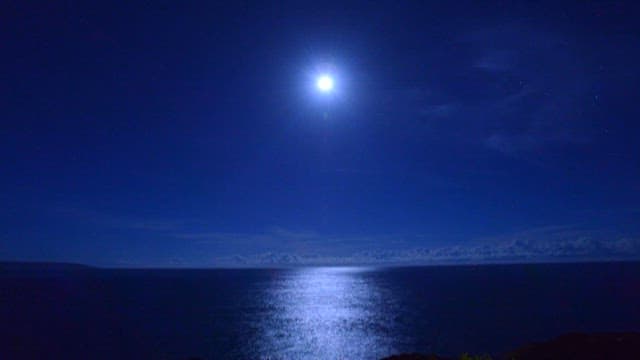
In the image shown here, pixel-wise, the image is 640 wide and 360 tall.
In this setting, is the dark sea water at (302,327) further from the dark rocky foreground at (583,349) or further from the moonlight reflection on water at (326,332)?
the dark rocky foreground at (583,349)

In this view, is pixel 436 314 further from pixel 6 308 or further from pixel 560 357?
pixel 6 308

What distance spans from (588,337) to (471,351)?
4459 centimetres

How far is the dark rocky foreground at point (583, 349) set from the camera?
36281mm

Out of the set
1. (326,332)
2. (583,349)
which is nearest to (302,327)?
(326,332)

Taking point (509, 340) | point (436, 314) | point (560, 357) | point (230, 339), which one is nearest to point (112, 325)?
point (230, 339)

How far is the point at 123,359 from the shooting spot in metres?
83.2

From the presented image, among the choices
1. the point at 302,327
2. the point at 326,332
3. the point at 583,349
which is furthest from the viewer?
the point at 302,327

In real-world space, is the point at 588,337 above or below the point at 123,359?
above

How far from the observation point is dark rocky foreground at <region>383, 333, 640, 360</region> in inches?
1428

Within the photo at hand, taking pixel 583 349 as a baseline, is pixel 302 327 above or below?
below

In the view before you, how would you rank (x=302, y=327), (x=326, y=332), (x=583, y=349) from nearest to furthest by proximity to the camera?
(x=583, y=349)
(x=326, y=332)
(x=302, y=327)

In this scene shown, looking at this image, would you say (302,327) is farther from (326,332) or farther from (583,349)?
(583,349)

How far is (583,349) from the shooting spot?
3766cm

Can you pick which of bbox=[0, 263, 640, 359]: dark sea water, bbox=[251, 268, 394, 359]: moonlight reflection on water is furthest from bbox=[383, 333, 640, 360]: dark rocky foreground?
bbox=[251, 268, 394, 359]: moonlight reflection on water
